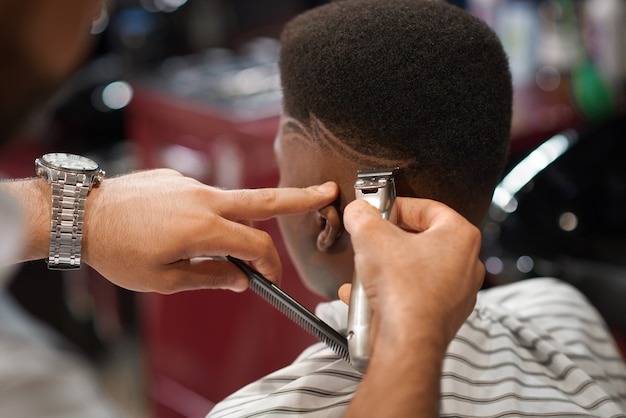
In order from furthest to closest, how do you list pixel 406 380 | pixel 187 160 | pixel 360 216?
pixel 187 160 < pixel 360 216 < pixel 406 380

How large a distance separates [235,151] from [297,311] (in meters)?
1.08

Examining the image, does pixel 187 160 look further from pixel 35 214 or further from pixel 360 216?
pixel 360 216

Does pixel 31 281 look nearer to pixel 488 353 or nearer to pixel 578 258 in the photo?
pixel 578 258

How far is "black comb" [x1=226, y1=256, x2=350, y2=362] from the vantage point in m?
1.04

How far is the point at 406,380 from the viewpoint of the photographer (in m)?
0.78

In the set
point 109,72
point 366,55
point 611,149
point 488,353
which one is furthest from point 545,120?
point 109,72

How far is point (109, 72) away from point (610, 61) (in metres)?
1.77

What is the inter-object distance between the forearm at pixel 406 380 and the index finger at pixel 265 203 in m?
0.33

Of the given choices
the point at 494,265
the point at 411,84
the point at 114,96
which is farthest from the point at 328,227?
the point at 114,96

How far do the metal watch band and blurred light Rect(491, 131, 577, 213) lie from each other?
959mm

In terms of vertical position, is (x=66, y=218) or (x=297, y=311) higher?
(x=66, y=218)

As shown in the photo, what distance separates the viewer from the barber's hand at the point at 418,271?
2.64ft

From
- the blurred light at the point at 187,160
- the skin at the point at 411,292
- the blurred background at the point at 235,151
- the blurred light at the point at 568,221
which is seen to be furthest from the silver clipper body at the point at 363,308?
the blurred light at the point at 187,160

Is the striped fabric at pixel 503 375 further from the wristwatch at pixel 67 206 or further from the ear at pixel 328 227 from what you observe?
the wristwatch at pixel 67 206
